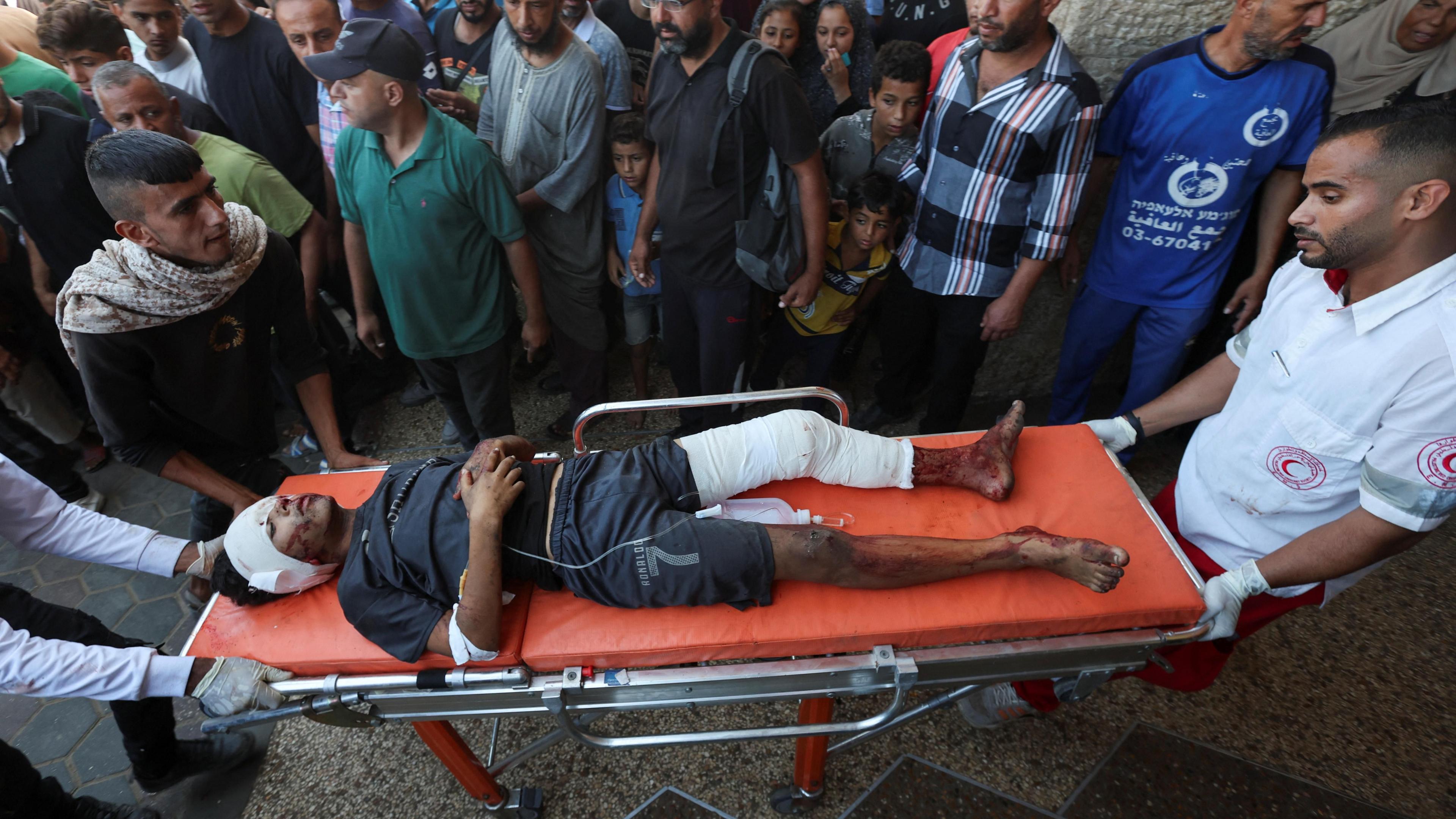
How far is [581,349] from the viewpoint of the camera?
3807 millimetres

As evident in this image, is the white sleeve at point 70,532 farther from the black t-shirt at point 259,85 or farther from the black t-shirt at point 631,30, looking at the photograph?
the black t-shirt at point 631,30

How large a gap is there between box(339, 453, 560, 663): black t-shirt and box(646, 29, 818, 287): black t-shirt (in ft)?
4.69

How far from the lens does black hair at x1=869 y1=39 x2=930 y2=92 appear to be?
322 centimetres

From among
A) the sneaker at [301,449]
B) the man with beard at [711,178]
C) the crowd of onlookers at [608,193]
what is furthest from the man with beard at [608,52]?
the sneaker at [301,449]

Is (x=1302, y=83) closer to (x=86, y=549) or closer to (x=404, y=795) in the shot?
(x=404, y=795)

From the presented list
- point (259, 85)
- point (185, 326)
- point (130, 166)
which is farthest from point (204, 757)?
point (259, 85)

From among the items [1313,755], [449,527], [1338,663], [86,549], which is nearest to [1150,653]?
[1313,755]

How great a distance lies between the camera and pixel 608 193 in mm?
3688

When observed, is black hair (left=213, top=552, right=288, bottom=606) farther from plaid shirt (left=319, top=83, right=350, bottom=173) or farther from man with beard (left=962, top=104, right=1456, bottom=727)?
man with beard (left=962, top=104, right=1456, bottom=727)

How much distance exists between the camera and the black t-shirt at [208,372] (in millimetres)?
2186

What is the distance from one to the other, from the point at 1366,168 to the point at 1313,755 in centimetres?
219

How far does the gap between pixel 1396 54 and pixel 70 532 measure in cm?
555

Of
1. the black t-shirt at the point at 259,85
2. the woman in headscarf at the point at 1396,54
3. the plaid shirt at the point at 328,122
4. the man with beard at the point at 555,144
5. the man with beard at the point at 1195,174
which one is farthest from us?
the black t-shirt at the point at 259,85

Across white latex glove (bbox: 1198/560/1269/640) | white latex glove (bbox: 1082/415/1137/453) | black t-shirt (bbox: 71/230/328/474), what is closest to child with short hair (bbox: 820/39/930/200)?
white latex glove (bbox: 1082/415/1137/453)
